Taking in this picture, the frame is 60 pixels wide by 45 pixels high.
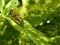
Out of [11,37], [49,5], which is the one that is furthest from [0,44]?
[49,5]

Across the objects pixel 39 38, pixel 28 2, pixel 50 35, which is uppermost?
pixel 28 2

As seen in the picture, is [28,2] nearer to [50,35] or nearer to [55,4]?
[55,4]

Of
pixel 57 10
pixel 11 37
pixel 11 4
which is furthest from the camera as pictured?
pixel 57 10

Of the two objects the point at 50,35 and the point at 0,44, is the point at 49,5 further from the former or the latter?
the point at 0,44

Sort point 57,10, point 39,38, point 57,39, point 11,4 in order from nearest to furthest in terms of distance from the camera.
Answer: point 11,4 → point 39,38 → point 57,39 → point 57,10

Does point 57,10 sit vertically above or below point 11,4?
above

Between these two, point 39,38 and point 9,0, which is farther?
point 39,38
